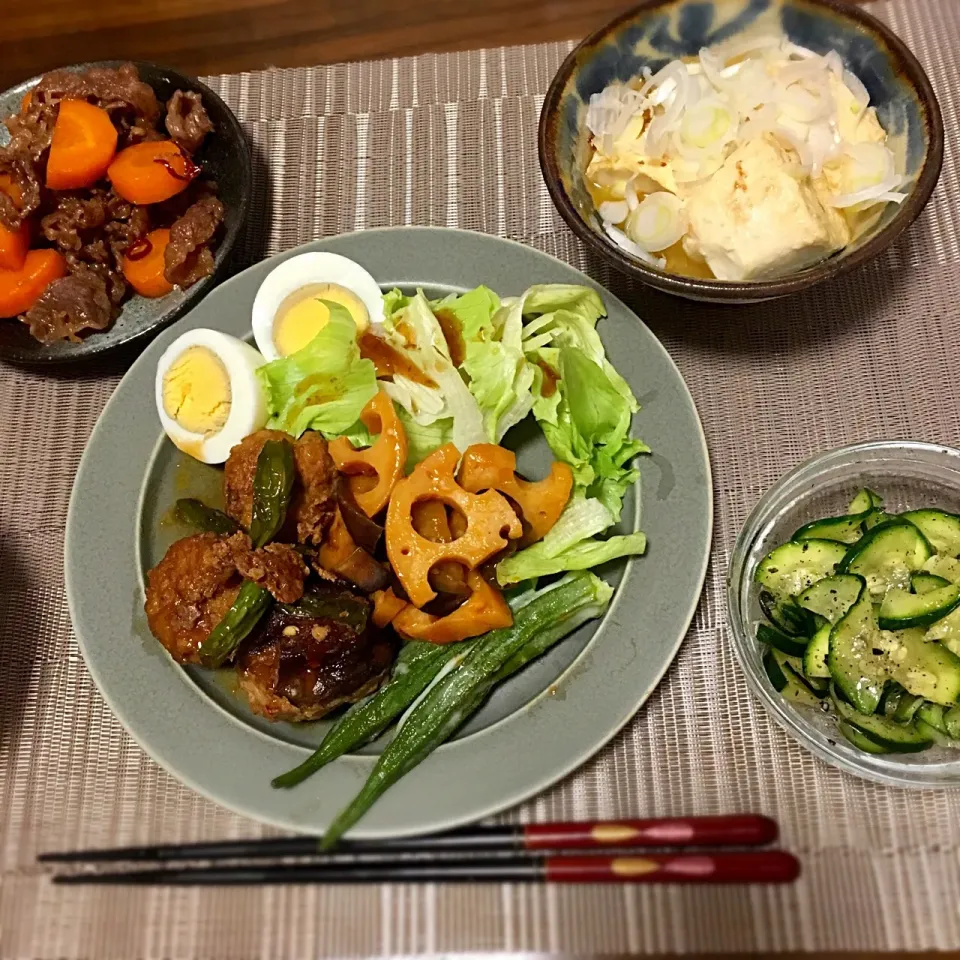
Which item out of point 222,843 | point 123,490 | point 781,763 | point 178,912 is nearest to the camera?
point 178,912

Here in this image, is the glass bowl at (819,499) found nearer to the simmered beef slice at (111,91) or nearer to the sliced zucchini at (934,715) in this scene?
the sliced zucchini at (934,715)

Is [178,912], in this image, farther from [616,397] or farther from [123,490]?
[616,397]

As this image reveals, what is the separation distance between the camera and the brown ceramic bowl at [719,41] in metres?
1.63

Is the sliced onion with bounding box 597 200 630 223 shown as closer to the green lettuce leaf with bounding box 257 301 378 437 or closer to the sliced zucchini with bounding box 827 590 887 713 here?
the green lettuce leaf with bounding box 257 301 378 437

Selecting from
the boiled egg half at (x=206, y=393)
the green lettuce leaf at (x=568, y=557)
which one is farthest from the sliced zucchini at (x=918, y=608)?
the boiled egg half at (x=206, y=393)

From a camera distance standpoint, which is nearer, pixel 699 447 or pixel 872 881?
pixel 872 881

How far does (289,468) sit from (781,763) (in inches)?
45.0

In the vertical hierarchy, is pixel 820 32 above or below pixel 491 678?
above

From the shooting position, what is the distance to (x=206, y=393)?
1.94 m

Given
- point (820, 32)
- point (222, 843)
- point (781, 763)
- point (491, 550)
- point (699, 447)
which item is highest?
point (820, 32)

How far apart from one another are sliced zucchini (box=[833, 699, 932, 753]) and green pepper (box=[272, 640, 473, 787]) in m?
0.75

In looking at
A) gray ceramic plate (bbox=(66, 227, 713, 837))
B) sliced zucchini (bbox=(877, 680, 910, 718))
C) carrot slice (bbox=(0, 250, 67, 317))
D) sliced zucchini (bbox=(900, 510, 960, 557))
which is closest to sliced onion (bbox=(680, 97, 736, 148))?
gray ceramic plate (bbox=(66, 227, 713, 837))

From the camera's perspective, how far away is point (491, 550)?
1.71 m

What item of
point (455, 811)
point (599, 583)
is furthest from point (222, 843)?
point (599, 583)
